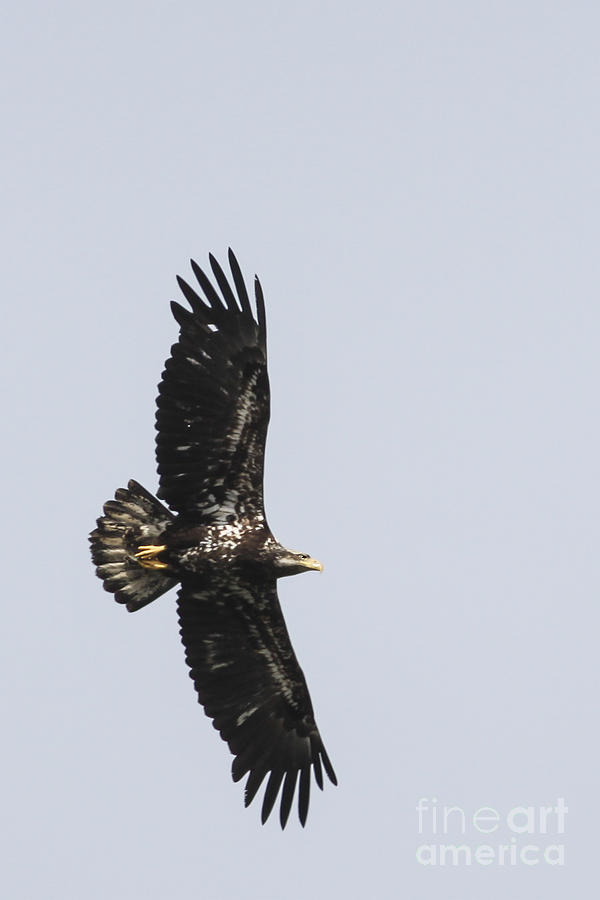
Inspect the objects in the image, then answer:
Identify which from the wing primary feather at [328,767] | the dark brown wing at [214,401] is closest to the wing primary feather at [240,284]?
the dark brown wing at [214,401]

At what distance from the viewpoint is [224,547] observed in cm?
1866

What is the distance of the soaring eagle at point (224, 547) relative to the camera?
18516 millimetres

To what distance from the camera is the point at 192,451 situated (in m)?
18.5

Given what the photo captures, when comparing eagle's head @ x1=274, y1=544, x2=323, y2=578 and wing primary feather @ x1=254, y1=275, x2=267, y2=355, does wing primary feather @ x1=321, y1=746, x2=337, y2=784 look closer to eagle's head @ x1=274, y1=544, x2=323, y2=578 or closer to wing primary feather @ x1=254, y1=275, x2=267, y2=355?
eagle's head @ x1=274, y1=544, x2=323, y2=578

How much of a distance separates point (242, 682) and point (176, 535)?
190cm

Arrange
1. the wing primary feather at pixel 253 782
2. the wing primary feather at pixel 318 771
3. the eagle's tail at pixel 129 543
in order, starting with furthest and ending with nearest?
the wing primary feather at pixel 318 771
the wing primary feather at pixel 253 782
the eagle's tail at pixel 129 543

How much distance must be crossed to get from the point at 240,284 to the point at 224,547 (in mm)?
2719

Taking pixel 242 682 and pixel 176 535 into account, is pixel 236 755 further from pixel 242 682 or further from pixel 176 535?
pixel 176 535

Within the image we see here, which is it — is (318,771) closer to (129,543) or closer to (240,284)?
(129,543)

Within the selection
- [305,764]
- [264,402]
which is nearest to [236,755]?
[305,764]

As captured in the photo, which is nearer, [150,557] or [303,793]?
[150,557]

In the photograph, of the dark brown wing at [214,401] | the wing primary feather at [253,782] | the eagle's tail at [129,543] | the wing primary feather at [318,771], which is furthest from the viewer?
the wing primary feather at [318,771]

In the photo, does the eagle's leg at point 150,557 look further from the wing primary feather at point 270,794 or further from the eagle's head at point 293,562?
the wing primary feather at point 270,794

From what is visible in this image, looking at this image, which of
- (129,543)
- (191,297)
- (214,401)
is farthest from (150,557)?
(191,297)
